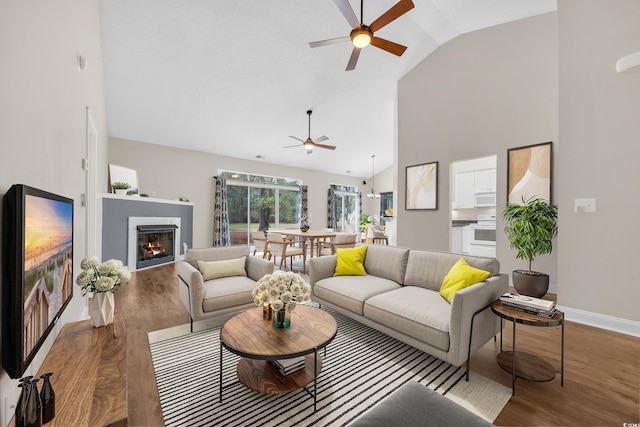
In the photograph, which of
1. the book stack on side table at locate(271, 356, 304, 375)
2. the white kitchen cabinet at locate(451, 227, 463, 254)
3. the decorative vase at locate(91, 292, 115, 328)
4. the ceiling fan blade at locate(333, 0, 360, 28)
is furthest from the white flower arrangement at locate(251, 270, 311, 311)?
the white kitchen cabinet at locate(451, 227, 463, 254)

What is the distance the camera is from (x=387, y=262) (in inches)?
118

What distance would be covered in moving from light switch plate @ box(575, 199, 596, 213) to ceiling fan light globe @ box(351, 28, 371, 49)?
280 centimetres

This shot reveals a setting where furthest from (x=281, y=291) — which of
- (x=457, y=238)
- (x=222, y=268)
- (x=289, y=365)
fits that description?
(x=457, y=238)

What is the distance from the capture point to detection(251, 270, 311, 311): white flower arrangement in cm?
173

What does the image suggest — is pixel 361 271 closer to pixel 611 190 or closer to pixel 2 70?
pixel 611 190

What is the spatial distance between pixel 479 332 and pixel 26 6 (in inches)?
126

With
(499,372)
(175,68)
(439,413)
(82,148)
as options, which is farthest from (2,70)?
(175,68)

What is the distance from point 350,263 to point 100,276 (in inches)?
88.8

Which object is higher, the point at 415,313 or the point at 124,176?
the point at 124,176

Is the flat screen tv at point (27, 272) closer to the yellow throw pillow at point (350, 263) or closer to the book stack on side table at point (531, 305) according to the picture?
the yellow throw pillow at point (350, 263)

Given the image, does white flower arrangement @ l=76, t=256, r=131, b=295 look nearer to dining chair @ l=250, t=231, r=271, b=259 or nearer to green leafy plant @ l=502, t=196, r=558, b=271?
dining chair @ l=250, t=231, r=271, b=259

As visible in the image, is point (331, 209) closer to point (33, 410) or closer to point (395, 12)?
Answer: point (395, 12)

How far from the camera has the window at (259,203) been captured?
303 inches

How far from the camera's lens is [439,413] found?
970 millimetres
